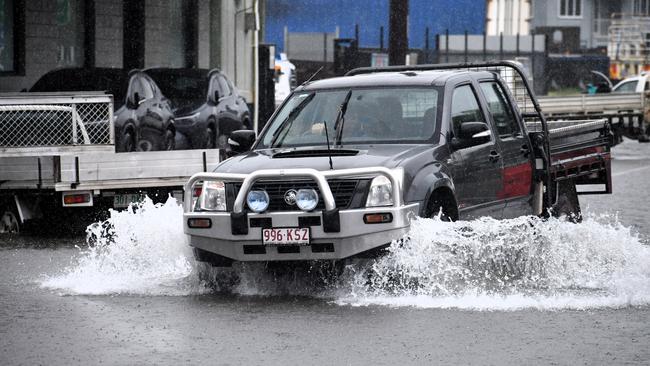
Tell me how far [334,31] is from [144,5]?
1205 inches

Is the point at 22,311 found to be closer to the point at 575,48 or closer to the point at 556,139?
the point at 556,139

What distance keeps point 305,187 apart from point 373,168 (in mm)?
492

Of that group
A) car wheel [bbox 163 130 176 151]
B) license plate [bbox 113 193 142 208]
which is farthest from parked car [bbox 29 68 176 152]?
license plate [bbox 113 193 142 208]

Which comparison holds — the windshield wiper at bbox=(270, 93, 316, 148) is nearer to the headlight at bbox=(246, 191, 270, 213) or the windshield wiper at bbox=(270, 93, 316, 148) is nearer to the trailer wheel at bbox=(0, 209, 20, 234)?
the headlight at bbox=(246, 191, 270, 213)

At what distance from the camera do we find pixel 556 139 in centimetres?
1356

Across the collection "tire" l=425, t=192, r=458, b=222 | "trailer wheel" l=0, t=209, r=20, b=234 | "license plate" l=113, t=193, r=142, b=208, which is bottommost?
"trailer wheel" l=0, t=209, r=20, b=234

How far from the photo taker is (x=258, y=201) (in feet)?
33.5

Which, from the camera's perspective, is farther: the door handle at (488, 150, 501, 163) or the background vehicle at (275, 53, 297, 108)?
the background vehicle at (275, 53, 297, 108)

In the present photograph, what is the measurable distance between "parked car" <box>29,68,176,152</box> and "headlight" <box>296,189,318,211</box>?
1053 centimetres

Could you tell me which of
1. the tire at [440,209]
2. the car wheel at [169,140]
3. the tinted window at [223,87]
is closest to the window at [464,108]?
the tire at [440,209]

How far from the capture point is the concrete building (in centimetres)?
2697

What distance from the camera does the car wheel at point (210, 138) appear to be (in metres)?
24.3

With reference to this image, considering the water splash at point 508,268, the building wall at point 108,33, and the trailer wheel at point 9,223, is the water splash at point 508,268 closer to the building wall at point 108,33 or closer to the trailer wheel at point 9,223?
the trailer wheel at point 9,223

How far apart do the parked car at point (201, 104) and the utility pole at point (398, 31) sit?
4.34m
